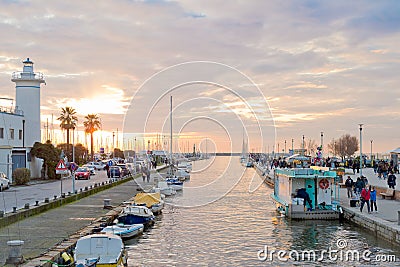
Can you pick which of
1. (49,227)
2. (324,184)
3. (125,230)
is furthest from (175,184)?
(49,227)

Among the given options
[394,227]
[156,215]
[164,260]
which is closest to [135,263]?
[164,260]

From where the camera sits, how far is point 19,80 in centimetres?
5859

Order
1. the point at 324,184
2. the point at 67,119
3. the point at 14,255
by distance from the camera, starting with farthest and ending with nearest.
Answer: the point at 67,119
the point at 324,184
the point at 14,255

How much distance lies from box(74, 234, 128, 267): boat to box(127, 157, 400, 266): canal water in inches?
89.0

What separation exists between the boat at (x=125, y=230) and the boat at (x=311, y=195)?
11071 millimetres

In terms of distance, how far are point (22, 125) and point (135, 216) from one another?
1223 inches

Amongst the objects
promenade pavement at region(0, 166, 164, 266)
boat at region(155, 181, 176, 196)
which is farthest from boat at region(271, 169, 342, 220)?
boat at region(155, 181, 176, 196)

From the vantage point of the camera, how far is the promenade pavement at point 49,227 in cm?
1952

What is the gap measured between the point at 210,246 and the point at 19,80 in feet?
138

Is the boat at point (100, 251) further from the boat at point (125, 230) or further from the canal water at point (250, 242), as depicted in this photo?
the boat at point (125, 230)

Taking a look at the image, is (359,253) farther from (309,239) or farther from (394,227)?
(309,239)

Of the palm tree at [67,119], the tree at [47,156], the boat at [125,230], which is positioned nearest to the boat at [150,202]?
the boat at [125,230]

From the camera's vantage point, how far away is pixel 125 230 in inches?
1037

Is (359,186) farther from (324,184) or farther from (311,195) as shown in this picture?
(311,195)
